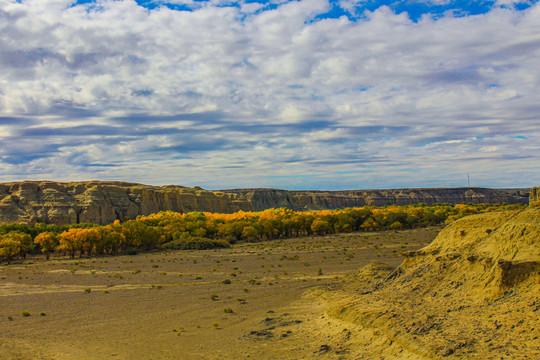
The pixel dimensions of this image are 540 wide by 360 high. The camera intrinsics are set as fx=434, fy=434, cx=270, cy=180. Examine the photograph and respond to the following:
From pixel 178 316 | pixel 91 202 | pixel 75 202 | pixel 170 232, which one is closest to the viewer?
pixel 178 316

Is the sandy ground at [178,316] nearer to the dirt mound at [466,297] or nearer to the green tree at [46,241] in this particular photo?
the dirt mound at [466,297]

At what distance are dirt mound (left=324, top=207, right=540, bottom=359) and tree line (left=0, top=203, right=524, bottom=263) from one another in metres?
45.0

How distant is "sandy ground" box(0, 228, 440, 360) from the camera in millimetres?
13312

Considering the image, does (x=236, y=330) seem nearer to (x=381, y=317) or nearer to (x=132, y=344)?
(x=132, y=344)

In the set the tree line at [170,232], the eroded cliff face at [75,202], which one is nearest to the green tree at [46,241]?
the tree line at [170,232]

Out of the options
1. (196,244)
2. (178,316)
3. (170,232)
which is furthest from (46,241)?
(178,316)

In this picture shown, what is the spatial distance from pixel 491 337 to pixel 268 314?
9.41 metres

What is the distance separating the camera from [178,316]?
60.0 ft

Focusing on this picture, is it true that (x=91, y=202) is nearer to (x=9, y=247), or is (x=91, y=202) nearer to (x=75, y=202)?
(x=75, y=202)

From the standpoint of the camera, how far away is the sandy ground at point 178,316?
13.3m

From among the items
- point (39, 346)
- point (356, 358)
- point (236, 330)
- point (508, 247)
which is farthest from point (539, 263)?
point (39, 346)

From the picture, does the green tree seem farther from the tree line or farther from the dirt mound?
the dirt mound

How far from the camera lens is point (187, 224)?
72.9m

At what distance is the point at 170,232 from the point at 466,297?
60294 millimetres
